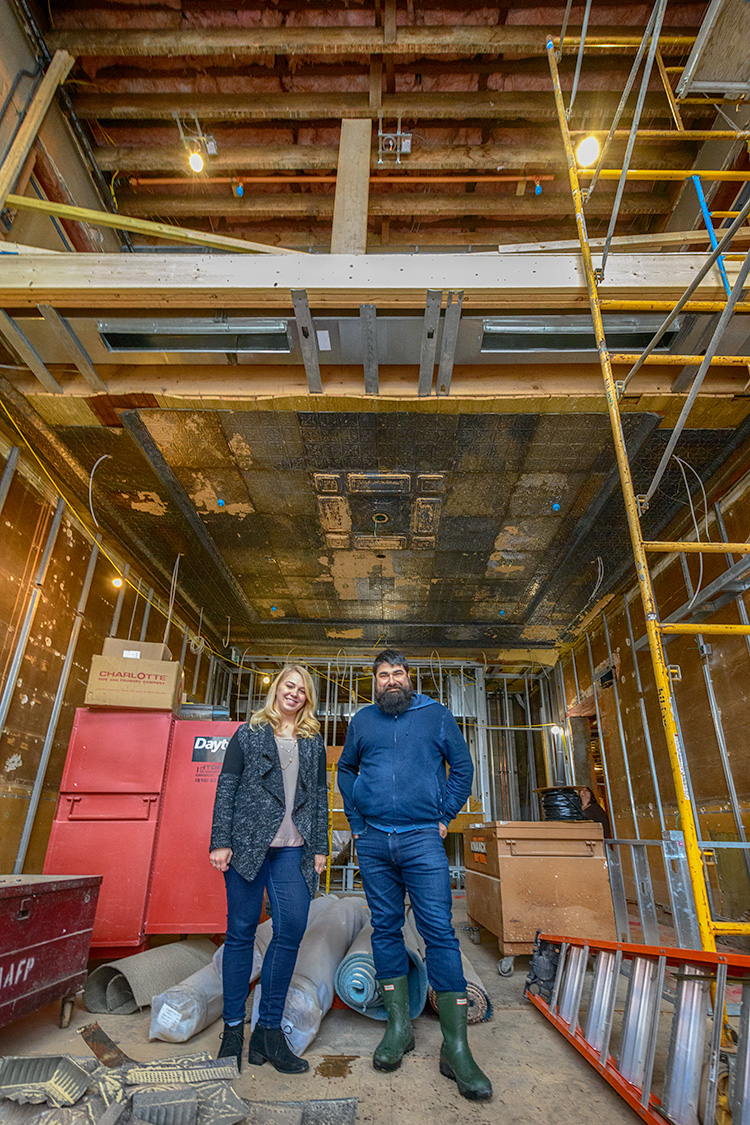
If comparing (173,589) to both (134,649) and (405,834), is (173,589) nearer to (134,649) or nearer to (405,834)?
(134,649)

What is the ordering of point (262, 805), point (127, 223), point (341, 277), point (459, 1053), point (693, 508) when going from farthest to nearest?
point (693, 508), point (127, 223), point (341, 277), point (262, 805), point (459, 1053)

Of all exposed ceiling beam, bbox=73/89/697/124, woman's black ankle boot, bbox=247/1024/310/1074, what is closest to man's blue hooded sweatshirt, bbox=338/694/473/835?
woman's black ankle boot, bbox=247/1024/310/1074

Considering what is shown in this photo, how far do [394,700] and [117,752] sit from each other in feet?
7.69

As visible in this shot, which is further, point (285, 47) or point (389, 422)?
point (389, 422)

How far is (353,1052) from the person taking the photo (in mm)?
2209

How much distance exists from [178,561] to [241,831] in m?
4.80

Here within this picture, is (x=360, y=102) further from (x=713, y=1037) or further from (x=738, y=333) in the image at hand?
(x=713, y=1037)

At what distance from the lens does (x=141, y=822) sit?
11.9 ft

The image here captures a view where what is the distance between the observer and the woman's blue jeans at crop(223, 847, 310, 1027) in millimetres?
2156

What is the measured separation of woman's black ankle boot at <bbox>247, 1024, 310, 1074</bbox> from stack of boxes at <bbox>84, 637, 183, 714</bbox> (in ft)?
7.12

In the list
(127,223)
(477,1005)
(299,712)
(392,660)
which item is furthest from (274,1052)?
(127,223)

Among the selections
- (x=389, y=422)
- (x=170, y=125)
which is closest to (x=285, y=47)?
(x=170, y=125)

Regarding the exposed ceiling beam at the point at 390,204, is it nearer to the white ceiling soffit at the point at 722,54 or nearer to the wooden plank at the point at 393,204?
the wooden plank at the point at 393,204

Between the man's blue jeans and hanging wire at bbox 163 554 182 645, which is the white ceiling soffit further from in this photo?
hanging wire at bbox 163 554 182 645
